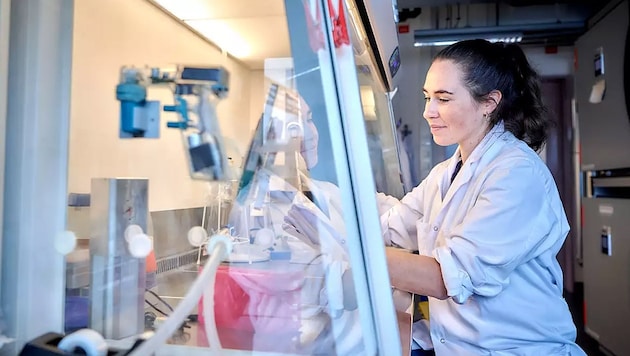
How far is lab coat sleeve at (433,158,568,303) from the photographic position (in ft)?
3.08

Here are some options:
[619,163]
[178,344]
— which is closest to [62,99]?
[178,344]

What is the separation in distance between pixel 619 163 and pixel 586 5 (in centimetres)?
172

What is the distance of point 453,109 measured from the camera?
3.89ft

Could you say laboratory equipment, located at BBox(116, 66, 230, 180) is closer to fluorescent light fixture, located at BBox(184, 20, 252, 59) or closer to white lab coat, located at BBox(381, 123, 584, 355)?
fluorescent light fixture, located at BBox(184, 20, 252, 59)

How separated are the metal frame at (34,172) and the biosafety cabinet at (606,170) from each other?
2.73 meters

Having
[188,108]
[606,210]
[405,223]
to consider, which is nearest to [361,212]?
[188,108]

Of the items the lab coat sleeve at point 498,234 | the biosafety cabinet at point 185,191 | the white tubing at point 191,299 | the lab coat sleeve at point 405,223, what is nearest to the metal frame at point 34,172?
the biosafety cabinet at point 185,191

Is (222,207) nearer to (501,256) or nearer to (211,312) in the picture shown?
(211,312)

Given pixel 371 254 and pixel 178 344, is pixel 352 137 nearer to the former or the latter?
pixel 371 254

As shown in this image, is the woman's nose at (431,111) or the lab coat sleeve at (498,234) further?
the woman's nose at (431,111)

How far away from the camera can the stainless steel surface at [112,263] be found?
638mm

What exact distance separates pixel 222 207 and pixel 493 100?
76cm

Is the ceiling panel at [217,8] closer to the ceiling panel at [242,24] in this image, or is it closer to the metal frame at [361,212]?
the ceiling panel at [242,24]

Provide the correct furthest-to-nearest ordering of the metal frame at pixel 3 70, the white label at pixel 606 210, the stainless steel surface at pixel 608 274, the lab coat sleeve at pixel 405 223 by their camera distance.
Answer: the white label at pixel 606 210 → the stainless steel surface at pixel 608 274 → the lab coat sleeve at pixel 405 223 → the metal frame at pixel 3 70
